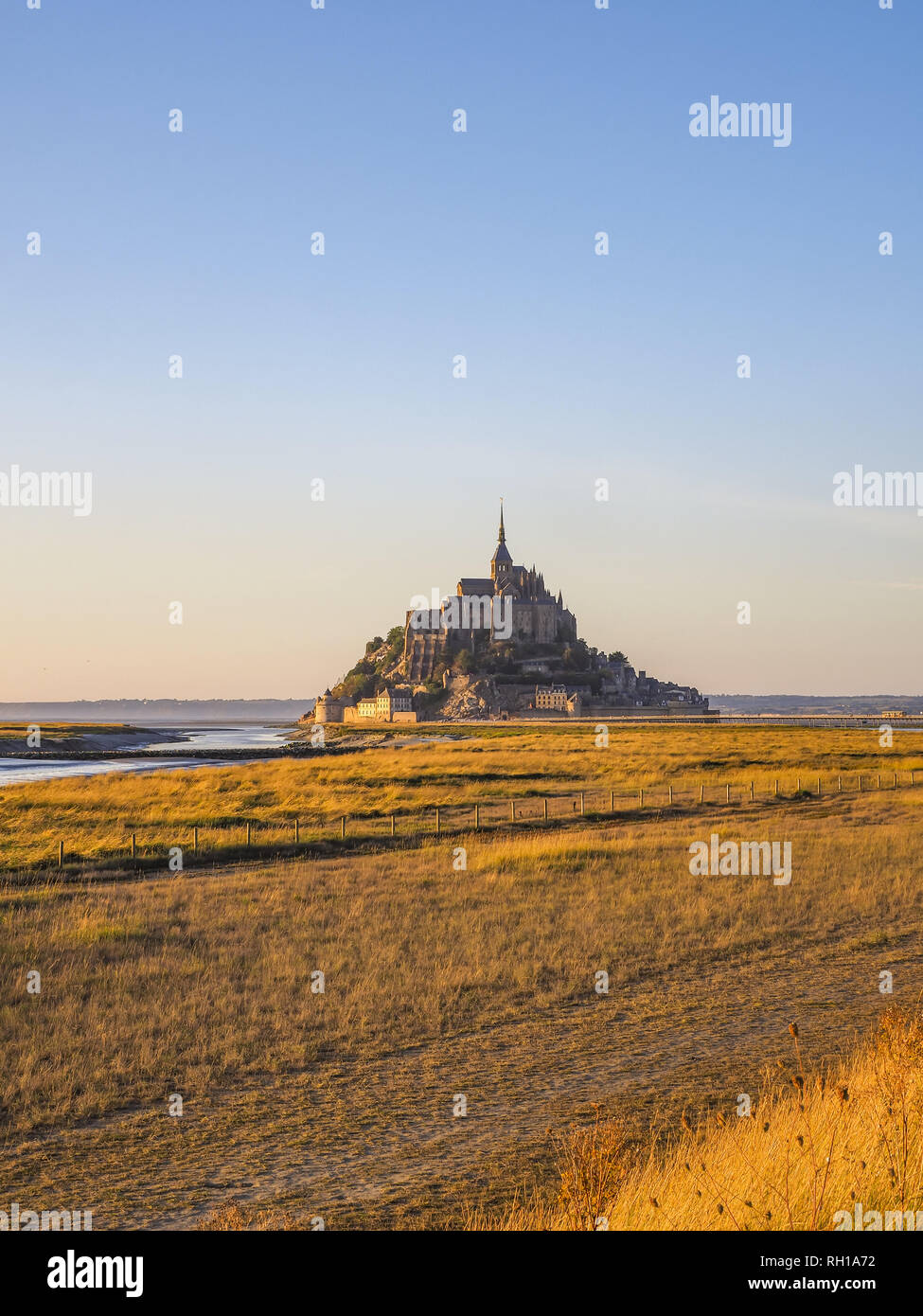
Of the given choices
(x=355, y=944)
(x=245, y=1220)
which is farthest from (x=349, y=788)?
(x=245, y=1220)

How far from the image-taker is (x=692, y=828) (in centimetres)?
3325

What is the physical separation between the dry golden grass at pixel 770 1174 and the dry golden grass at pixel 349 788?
2288 centimetres

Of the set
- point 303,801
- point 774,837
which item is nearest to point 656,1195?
point 774,837

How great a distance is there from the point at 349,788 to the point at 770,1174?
144 ft

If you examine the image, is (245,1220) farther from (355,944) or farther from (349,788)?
(349,788)

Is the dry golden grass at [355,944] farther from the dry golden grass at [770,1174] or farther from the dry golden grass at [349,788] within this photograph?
the dry golden grass at [349,788]

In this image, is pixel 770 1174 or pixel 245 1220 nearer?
pixel 770 1174

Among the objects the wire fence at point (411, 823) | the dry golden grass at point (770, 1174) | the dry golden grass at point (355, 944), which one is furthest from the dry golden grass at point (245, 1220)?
the wire fence at point (411, 823)

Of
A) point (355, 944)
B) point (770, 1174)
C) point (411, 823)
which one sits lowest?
point (411, 823)

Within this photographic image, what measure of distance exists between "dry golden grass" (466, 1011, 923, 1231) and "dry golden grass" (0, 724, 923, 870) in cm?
2288

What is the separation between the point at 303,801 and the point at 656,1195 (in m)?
36.9

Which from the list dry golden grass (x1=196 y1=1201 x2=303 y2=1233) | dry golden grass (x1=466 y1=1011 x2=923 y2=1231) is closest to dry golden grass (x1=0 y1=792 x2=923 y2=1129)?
dry golden grass (x1=196 y1=1201 x2=303 y2=1233)

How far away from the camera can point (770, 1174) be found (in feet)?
21.5
